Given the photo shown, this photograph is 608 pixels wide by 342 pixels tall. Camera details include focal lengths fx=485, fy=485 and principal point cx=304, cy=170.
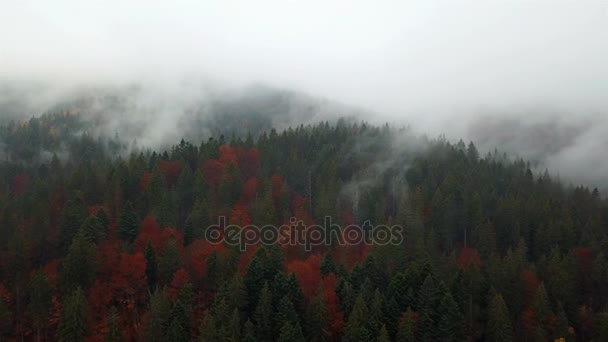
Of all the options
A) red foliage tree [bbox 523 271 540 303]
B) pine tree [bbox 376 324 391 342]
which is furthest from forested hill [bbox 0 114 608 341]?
pine tree [bbox 376 324 391 342]

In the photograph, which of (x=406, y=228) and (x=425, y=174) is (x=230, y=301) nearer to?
(x=406, y=228)

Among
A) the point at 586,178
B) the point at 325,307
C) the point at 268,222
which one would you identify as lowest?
the point at 325,307

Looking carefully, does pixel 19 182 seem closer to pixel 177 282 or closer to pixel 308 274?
pixel 177 282

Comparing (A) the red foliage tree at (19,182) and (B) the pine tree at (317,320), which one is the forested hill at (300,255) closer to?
(B) the pine tree at (317,320)

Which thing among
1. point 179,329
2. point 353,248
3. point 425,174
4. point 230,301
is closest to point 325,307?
point 230,301

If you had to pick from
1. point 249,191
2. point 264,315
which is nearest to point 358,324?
point 264,315

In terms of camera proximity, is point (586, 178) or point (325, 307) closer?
point (325, 307)
